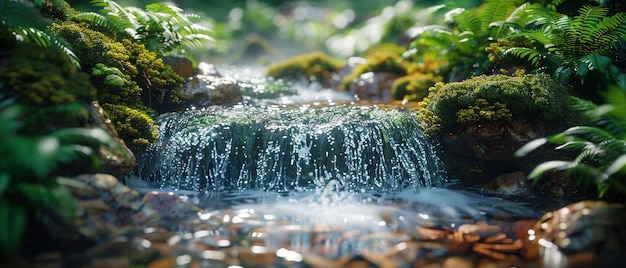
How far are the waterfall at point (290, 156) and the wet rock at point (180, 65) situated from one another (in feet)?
4.57

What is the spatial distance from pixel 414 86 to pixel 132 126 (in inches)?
199

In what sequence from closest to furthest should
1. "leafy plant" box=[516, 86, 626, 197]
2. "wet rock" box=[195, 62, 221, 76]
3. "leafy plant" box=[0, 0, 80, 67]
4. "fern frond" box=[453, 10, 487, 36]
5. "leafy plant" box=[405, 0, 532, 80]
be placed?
"leafy plant" box=[516, 86, 626, 197]
"leafy plant" box=[0, 0, 80, 67]
"leafy plant" box=[405, 0, 532, 80]
"fern frond" box=[453, 10, 487, 36]
"wet rock" box=[195, 62, 221, 76]

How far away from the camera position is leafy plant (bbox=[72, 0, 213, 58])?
651 centimetres

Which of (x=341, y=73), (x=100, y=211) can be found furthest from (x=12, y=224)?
(x=341, y=73)

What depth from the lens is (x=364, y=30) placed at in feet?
45.6

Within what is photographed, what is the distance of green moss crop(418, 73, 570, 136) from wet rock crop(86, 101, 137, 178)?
12.7 feet

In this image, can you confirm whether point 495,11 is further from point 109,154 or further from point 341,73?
point 109,154

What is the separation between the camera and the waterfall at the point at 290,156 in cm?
564

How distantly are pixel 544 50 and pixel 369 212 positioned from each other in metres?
3.85

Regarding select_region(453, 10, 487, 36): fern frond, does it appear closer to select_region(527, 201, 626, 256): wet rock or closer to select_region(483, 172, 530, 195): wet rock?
select_region(483, 172, 530, 195): wet rock

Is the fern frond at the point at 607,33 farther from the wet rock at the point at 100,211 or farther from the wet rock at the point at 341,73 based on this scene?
the wet rock at the point at 100,211

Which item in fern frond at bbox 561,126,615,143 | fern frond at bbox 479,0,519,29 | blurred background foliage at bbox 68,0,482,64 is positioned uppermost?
blurred background foliage at bbox 68,0,482,64

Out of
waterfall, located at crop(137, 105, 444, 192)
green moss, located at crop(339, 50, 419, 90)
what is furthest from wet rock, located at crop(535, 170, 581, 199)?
green moss, located at crop(339, 50, 419, 90)

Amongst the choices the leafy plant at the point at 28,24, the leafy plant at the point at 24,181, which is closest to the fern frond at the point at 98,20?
the leafy plant at the point at 28,24
